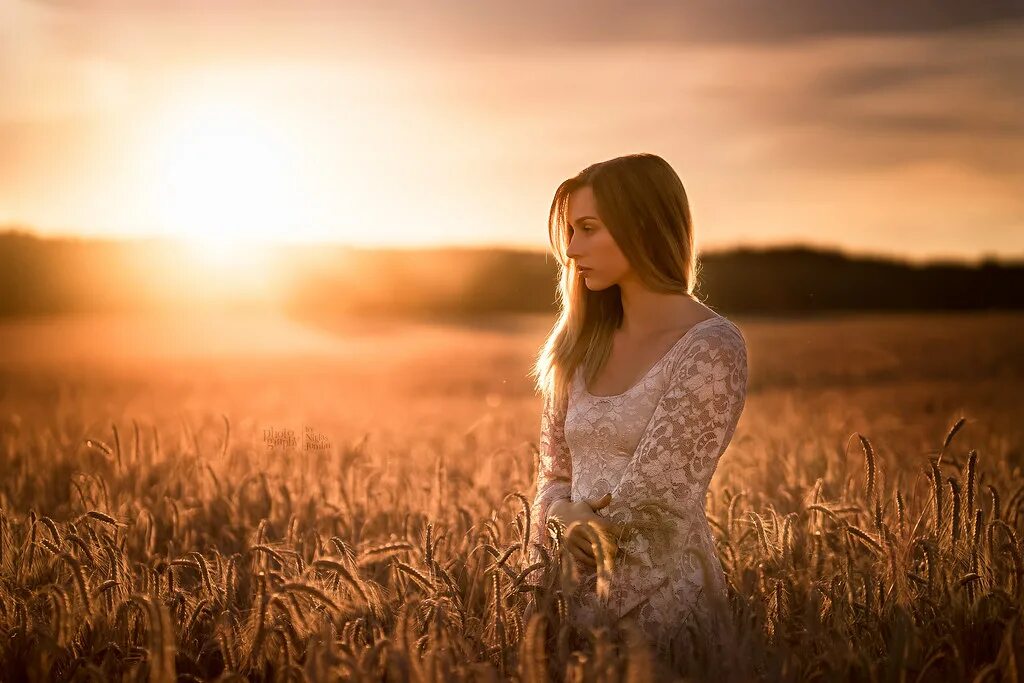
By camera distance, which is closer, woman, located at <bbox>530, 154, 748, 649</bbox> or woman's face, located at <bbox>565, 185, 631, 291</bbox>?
woman, located at <bbox>530, 154, 748, 649</bbox>

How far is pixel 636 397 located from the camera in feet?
11.1

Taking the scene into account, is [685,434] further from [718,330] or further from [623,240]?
[623,240]

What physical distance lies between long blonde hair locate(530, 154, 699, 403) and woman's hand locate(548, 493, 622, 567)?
1.80 feet

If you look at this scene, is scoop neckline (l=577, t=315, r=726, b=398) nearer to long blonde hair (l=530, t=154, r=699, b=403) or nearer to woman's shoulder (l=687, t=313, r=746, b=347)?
woman's shoulder (l=687, t=313, r=746, b=347)

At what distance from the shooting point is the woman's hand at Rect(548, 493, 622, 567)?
3.07 meters

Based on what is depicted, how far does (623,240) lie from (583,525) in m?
1.03

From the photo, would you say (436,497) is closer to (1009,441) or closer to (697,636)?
(697,636)

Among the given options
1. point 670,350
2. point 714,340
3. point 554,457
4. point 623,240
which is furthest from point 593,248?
point 554,457

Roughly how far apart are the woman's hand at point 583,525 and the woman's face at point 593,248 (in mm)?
787

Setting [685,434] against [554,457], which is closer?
[685,434]

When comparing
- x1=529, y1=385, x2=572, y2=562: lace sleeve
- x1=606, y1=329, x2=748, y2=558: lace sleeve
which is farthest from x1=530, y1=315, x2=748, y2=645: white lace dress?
x1=529, y1=385, x2=572, y2=562: lace sleeve

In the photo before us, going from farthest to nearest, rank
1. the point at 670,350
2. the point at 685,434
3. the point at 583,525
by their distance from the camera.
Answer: the point at 670,350 < the point at 685,434 < the point at 583,525

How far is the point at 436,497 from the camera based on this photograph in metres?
Answer: 4.46

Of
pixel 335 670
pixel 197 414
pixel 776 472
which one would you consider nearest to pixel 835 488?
pixel 776 472
